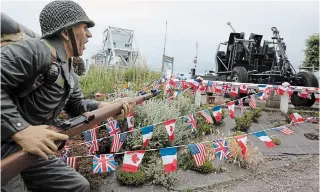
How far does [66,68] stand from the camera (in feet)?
6.75

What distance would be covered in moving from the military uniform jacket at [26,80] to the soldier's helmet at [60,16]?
10 cm

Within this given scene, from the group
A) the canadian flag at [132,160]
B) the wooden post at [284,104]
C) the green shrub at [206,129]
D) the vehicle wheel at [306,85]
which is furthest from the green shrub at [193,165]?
the vehicle wheel at [306,85]

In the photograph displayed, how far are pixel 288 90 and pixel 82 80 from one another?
6.30 m

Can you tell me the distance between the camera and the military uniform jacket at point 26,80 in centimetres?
162

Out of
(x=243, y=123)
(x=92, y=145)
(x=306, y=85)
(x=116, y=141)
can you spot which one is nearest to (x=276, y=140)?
(x=243, y=123)

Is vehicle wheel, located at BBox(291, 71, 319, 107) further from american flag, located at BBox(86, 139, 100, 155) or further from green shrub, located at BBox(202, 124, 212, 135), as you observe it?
american flag, located at BBox(86, 139, 100, 155)

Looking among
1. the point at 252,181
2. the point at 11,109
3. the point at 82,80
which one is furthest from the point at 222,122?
the point at 11,109

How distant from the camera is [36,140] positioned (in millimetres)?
1609

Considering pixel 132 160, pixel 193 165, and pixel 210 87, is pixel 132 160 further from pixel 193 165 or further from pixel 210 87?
pixel 210 87

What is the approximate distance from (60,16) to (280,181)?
4.64 metres

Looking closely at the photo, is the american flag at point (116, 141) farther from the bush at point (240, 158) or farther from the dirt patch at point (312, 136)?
the dirt patch at point (312, 136)

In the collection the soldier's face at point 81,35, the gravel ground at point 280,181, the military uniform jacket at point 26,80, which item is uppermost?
the soldier's face at point 81,35

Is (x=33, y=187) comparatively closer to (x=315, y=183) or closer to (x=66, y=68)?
(x=66, y=68)

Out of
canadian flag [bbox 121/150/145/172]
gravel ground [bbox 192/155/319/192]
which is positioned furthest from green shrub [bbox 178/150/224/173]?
canadian flag [bbox 121/150/145/172]
